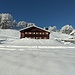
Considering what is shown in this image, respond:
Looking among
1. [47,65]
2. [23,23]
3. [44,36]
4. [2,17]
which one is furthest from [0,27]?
[47,65]

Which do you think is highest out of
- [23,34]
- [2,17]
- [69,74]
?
[2,17]

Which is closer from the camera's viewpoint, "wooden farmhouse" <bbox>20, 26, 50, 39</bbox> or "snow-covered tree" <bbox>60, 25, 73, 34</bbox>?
"wooden farmhouse" <bbox>20, 26, 50, 39</bbox>

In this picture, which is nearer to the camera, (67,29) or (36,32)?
(36,32)

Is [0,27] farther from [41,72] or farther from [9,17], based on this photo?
[41,72]

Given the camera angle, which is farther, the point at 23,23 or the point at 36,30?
the point at 23,23

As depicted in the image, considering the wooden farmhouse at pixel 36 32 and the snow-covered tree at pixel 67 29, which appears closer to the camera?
the wooden farmhouse at pixel 36 32

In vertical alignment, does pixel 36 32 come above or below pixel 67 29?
→ below

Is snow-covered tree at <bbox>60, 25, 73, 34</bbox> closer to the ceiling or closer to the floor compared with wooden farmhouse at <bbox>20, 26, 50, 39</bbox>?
closer to the ceiling

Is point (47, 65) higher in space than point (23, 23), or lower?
lower

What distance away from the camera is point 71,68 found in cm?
394

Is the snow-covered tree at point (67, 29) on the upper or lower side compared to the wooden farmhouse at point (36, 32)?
upper

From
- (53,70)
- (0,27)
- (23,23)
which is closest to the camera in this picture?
(53,70)

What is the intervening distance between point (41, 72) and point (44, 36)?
45.5m

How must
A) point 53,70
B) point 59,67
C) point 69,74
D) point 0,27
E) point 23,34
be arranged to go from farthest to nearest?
point 0,27
point 23,34
point 59,67
point 53,70
point 69,74
